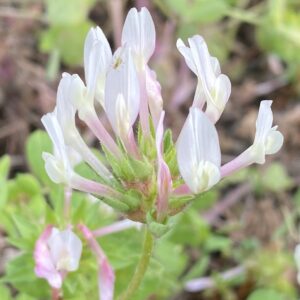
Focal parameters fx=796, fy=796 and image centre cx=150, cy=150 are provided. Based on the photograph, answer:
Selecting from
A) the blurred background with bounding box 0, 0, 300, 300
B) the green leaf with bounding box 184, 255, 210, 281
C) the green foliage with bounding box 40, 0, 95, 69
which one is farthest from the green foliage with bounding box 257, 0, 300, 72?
the green leaf with bounding box 184, 255, 210, 281

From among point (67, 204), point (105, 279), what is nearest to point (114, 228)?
point (67, 204)

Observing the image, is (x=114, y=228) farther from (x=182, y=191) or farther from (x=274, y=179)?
(x=274, y=179)

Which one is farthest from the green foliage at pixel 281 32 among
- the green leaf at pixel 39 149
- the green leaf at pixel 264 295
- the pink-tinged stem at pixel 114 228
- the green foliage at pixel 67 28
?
the pink-tinged stem at pixel 114 228

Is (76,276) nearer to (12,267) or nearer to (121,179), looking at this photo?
(12,267)

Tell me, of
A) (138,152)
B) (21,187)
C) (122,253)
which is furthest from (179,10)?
(138,152)

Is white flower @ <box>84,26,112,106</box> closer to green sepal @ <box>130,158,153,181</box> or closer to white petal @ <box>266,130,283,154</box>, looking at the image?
green sepal @ <box>130,158,153,181</box>

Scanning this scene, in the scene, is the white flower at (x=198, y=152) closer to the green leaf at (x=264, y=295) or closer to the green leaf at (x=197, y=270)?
the green leaf at (x=264, y=295)

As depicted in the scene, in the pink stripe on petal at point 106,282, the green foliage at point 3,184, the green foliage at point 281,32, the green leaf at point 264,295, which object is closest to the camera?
the pink stripe on petal at point 106,282
